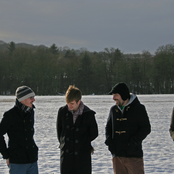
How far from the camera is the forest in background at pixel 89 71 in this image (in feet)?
200

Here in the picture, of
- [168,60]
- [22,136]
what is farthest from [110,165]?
[168,60]

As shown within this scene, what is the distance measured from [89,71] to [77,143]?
64.3m

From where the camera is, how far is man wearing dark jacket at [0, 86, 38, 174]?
133 inches

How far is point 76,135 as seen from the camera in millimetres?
3516

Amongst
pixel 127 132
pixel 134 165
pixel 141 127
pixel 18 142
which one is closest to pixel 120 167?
pixel 134 165

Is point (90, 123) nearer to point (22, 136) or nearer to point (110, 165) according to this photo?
point (22, 136)

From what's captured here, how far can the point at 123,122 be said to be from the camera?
382cm

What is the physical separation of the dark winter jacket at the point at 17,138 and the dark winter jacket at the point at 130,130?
3.86ft

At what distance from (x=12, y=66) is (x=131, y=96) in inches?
2533

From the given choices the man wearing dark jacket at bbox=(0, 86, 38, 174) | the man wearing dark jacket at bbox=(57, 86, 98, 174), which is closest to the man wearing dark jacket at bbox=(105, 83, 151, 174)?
the man wearing dark jacket at bbox=(57, 86, 98, 174)

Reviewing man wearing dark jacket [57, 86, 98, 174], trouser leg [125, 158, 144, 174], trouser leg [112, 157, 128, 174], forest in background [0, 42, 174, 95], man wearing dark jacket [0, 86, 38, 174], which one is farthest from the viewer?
forest in background [0, 42, 174, 95]

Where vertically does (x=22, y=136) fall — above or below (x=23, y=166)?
above

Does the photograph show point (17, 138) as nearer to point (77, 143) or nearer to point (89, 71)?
point (77, 143)

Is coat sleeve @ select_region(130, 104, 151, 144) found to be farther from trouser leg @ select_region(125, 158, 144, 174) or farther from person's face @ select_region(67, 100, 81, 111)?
person's face @ select_region(67, 100, 81, 111)
